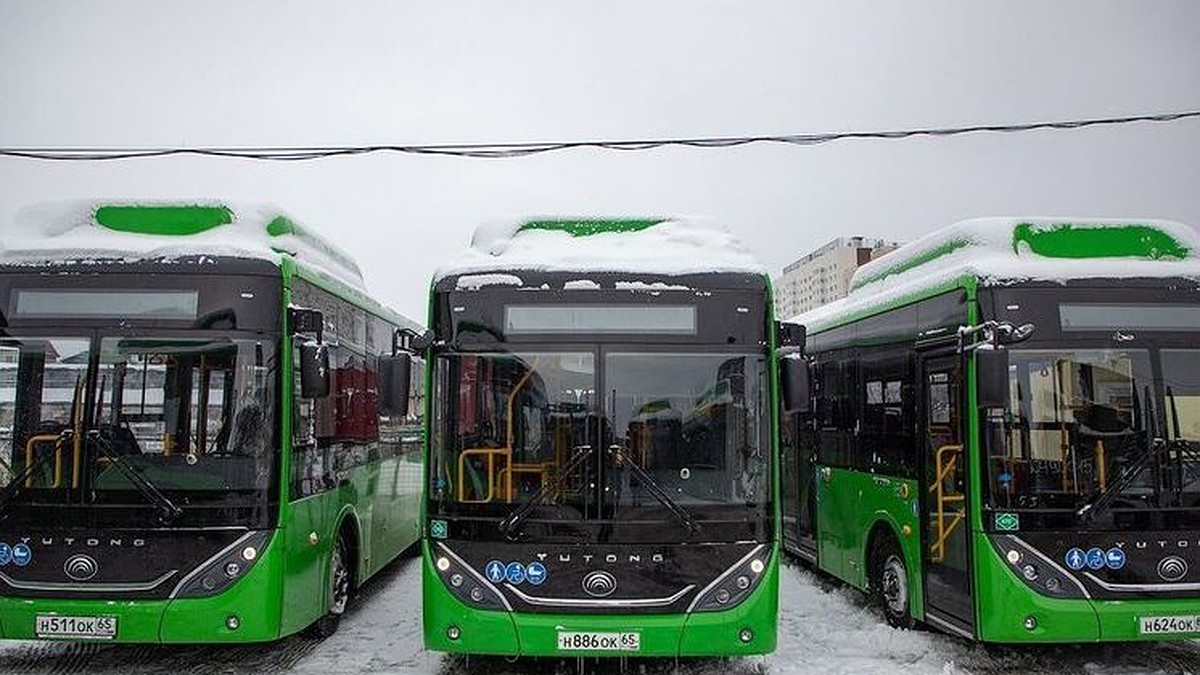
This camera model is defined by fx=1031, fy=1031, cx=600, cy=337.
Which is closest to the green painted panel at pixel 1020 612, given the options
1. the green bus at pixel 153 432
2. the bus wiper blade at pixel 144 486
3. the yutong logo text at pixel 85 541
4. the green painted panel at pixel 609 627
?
the green painted panel at pixel 609 627

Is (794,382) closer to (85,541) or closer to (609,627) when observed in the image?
(609,627)

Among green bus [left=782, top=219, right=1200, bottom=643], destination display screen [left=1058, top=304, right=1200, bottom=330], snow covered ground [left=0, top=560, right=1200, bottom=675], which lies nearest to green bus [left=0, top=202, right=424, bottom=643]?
snow covered ground [left=0, top=560, right=1200, bottom=675]

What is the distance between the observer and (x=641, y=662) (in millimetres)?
8328

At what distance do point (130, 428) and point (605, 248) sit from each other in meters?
3.75

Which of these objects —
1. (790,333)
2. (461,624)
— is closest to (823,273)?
(790,333)

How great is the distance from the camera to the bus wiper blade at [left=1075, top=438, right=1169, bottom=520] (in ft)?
24.8

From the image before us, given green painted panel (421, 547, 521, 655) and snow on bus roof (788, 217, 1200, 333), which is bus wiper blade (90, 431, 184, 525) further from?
snow on bus roof (788, 217, 1200, 333)

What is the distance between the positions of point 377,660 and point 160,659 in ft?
5.75

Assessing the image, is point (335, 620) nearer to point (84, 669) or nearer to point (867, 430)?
point (84, 669)

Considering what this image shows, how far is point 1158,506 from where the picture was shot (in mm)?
7590

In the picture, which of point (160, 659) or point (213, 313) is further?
point (160, 659)

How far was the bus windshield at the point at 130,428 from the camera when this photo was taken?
7.36 metres

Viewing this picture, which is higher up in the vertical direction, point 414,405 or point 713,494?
point 414,405

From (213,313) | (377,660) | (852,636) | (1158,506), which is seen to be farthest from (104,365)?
(1158,506)
